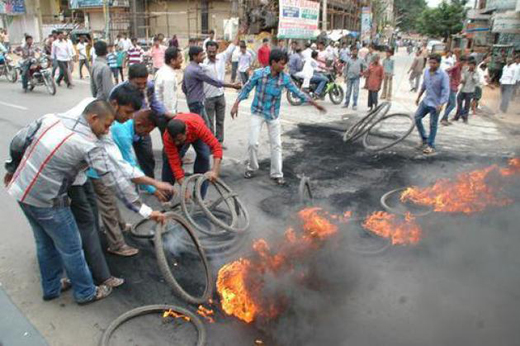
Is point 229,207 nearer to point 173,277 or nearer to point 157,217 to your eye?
point 173,277

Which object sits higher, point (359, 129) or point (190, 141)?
point (190, 141)

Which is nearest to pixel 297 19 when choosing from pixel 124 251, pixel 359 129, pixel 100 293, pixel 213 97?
pixel 359 129

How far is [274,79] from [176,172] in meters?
2.41

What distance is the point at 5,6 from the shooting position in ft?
117

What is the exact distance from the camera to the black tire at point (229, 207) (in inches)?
182

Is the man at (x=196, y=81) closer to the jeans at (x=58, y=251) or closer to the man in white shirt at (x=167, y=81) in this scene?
the man in white shirt at (x=167, y=81)

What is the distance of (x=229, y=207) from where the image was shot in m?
4.98

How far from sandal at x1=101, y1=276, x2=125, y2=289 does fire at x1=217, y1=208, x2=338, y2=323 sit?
95 centimetres

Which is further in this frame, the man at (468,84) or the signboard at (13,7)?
the signboard at (13,7)

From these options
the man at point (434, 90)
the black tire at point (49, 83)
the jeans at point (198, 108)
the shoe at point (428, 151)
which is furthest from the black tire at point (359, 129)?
the black tire at point (49, 83)

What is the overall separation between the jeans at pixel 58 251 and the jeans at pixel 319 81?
1077 cm

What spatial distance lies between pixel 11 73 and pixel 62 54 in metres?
3.35

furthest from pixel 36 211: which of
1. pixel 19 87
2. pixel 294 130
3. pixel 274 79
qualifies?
pixel 19 87

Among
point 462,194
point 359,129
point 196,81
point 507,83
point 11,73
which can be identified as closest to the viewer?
point 462,194
